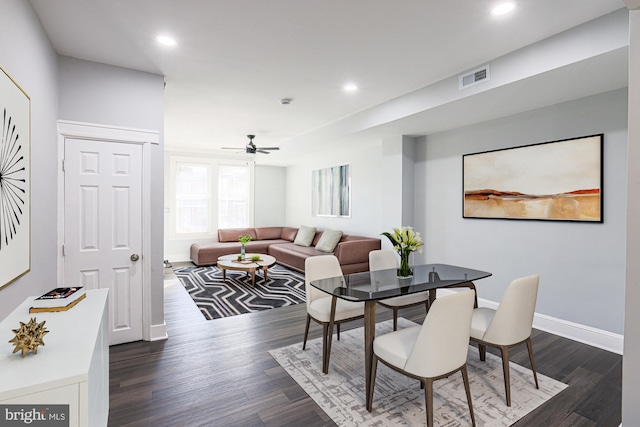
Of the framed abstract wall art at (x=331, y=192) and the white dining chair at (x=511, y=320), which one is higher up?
the framed abstract wall art at (x=331, y=192)

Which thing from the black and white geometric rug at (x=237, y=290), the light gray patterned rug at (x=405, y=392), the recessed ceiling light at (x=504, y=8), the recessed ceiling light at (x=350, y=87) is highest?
the recessed ceiling light at (x=350, y=87)

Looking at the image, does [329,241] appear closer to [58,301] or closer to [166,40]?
[166,40]

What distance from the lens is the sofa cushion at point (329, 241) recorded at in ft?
20.9

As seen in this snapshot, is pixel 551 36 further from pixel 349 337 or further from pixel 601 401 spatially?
pixel 349 337

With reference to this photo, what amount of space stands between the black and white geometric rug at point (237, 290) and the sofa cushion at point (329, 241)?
0.72 meters

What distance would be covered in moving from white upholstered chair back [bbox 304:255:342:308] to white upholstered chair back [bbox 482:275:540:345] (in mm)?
1362

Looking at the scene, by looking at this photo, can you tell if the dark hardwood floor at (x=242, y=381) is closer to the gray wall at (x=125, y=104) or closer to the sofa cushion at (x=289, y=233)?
the gray wall at (x=125, y=104)

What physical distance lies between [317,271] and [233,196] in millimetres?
5995

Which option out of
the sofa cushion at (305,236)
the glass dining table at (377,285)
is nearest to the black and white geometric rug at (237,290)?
the sofa cushion at (305,236)

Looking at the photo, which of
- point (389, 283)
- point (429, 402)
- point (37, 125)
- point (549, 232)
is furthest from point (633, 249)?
point (37, 125)

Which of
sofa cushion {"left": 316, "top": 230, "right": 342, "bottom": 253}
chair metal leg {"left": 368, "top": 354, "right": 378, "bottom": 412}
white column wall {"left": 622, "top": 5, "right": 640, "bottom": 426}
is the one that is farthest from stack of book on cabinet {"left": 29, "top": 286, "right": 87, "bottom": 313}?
sofa cushion {"left": 316, "top": 230, "right": 342, "bottom": 253}

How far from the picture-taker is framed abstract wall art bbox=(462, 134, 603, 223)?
3.15m

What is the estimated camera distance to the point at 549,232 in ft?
11.4

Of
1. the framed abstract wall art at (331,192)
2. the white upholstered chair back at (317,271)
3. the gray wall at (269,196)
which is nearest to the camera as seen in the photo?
the white upholstered chair back at (317,271)
